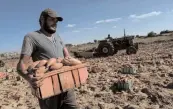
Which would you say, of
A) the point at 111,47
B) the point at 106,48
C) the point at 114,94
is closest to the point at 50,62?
the point at 114,94

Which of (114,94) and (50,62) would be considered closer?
(50,62)

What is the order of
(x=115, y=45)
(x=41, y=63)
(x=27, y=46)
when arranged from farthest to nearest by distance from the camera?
1. (x=115, y=45)
2. (x=27, y=46)
3. (x=41, y=63)

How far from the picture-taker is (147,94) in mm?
6793

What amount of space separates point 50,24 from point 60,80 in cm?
62

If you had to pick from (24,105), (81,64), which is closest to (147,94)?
(24,105)

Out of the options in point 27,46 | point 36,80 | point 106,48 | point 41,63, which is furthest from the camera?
point 106,48

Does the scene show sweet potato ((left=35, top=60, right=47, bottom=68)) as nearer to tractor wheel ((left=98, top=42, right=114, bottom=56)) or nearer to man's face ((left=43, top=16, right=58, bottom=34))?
man's face ((left=43, top=16, right=58, bottom=34))

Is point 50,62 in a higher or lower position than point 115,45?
higher

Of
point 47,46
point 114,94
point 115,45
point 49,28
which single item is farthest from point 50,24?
point 115,45

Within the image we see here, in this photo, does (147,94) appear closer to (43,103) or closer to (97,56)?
(43,103)

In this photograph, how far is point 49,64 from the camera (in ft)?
10.2

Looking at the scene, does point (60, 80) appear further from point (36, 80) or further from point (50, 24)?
point (50, 24)

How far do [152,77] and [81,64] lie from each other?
17.8 feet

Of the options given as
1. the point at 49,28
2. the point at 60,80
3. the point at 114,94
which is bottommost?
the point at 114,94
